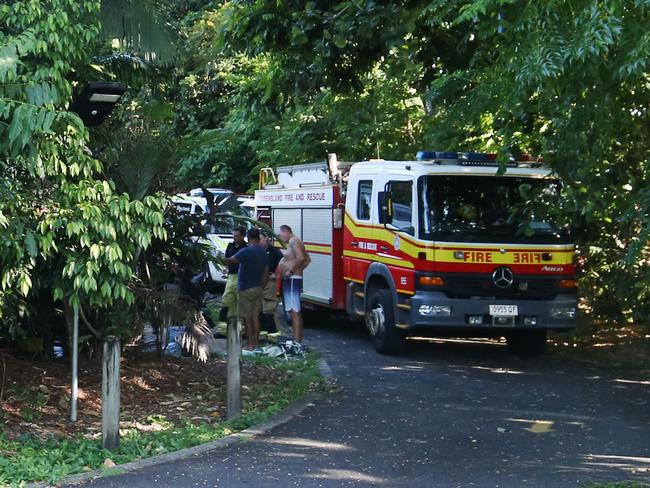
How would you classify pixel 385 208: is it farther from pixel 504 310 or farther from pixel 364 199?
pixel 504 310

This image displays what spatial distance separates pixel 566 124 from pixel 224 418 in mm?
4210

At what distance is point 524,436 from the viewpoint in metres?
8.77

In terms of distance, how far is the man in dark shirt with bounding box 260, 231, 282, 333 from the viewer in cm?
1471

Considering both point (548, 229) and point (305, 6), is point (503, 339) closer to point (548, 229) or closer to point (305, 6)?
point (548, 229)

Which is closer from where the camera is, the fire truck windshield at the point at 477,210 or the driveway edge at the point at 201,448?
the driveway edge at the point at 201,448

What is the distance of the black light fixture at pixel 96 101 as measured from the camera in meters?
8.41

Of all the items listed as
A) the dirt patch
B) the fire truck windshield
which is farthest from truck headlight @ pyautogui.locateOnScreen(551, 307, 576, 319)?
the dirt patch

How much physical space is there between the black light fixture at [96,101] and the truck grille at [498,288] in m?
5.37

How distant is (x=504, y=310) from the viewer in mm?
12547

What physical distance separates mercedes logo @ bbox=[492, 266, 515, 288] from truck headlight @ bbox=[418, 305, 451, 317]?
2.38 feet

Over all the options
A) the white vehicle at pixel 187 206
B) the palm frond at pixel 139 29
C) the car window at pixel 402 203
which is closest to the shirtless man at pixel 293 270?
the car window at pixel 402 203

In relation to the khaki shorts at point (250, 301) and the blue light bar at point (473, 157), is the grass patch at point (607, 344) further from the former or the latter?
the khaki shorts at point (250, 301)

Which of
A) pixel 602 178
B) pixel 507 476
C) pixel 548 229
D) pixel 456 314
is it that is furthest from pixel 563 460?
pixel 548 229

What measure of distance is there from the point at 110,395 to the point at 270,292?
699 centimetres
